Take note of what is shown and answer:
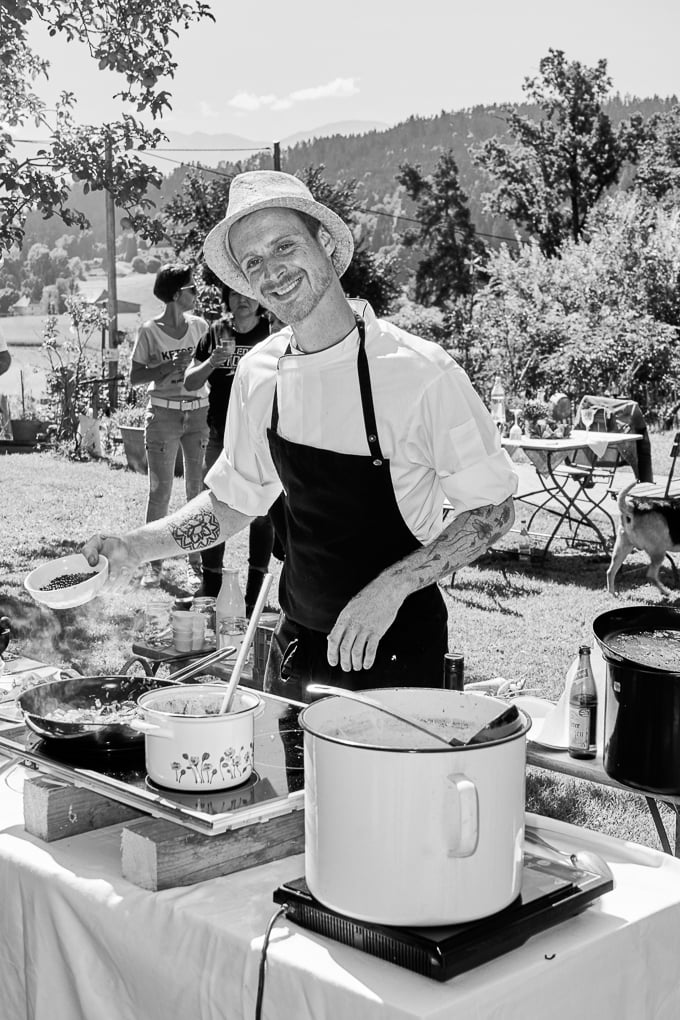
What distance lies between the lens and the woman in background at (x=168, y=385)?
6500 millimetres

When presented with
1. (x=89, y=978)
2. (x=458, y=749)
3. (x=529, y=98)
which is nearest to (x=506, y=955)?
(x=458, y=749)

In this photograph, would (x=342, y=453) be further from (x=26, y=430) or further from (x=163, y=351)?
(x=26, y=430)

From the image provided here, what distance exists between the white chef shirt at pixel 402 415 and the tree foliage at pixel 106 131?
471 cm

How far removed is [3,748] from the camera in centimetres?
165

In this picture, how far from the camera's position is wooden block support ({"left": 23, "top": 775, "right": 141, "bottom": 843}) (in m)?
1.55

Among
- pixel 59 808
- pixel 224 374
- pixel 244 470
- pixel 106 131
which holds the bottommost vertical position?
pixel 59 808

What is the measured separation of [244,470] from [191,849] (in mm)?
1133

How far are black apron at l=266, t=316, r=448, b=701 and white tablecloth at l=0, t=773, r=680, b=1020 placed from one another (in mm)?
675

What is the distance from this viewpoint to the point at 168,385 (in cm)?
648

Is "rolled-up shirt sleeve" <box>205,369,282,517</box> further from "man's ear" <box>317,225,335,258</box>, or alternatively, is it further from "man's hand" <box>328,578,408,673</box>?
"man's hand" <box>328,578,408,673</box>

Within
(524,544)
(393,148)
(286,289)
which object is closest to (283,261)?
(286,289)

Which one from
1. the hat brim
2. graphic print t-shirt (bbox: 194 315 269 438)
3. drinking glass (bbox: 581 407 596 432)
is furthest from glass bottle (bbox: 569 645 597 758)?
drinking glass (bbox: 581 407 596 432)

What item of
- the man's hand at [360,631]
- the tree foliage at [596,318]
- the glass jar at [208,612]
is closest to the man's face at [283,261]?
the man's hand at [360,631]

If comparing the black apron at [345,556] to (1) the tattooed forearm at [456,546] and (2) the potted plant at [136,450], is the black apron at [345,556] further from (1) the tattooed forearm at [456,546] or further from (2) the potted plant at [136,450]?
(2) the potted plant at [136,450]
